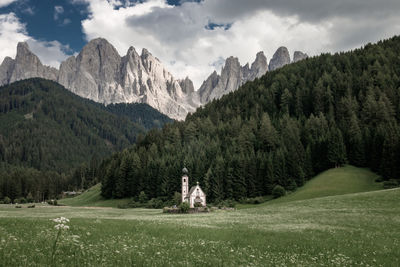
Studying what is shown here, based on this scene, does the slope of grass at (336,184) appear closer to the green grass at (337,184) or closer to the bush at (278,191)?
the green grass at (337,184)

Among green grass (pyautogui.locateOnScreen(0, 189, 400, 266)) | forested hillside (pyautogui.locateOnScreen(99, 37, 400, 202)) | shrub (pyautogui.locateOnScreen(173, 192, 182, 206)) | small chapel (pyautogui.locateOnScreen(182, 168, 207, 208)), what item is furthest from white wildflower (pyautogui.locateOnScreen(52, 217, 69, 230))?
forested hillside (pyautogui.locateOnScreen(99, 37, 400, 202))

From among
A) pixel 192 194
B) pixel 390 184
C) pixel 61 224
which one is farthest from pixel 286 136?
pixel 61 224

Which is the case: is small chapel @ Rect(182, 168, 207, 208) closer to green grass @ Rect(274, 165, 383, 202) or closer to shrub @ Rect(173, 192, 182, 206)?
shrub @ Rect(173, 192, 182, 206)

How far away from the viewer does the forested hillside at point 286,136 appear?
94750 millimetres

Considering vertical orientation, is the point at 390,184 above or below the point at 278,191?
above

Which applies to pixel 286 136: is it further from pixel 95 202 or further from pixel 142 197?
pixel 95 202

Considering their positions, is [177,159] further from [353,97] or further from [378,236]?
[378,236]

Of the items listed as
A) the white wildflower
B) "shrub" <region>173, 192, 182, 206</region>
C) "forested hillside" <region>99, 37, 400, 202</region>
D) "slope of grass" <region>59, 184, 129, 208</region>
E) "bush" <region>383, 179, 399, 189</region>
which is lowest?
"slope of grass" <region>59, 184, 129, 208</region>

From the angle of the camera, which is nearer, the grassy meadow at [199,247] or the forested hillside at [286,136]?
the grassy meadow at [199,247]

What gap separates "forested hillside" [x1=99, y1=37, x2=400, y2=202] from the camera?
94.8 meters

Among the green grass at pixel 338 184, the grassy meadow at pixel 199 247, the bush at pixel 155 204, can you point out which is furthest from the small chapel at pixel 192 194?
the grassy meadow at pixel 199 247

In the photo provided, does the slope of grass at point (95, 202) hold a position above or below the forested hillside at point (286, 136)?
below

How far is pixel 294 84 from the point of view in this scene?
167 metres

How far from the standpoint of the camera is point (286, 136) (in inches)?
4500
